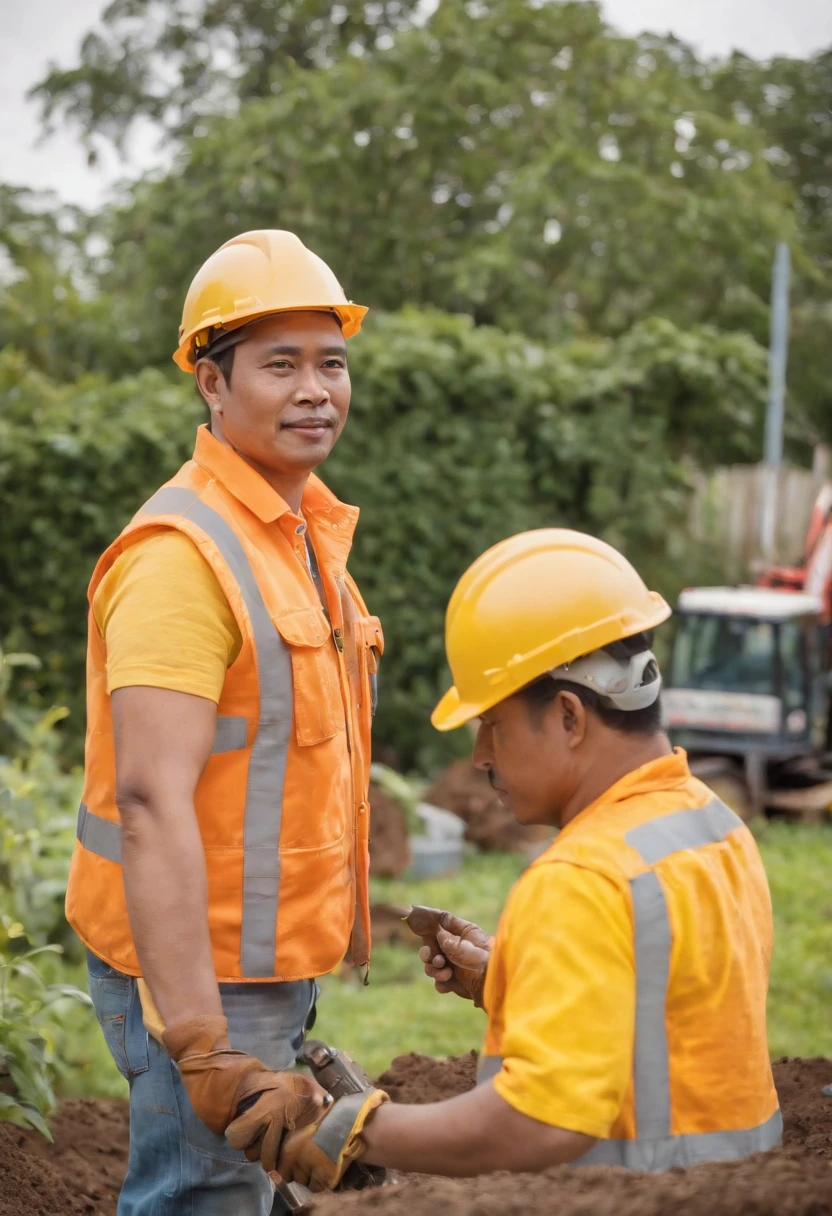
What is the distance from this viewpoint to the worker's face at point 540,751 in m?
2.00

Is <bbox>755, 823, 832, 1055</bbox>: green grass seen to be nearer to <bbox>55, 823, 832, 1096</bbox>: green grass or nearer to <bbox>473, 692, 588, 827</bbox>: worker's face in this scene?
<bbox>55, 823, 832, 1096</bbox>: green grass

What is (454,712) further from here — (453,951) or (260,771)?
(453,951)

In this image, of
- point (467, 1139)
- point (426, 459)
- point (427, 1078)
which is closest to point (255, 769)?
point (467, 1139)

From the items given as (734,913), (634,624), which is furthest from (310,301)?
(734,913)

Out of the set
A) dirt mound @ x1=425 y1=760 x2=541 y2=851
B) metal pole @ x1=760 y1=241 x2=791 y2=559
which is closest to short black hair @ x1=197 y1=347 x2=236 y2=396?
dirt mound @ x1=425 y1=760 x2=541 y2=851

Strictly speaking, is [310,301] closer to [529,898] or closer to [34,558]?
[529,898]

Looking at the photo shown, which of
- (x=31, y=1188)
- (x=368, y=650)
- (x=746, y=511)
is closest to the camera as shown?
(x=368, y=650)

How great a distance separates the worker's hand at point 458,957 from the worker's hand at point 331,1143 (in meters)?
0.49

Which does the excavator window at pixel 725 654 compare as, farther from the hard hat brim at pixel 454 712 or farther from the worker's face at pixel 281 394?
the hard hat brim at pixel 454 712

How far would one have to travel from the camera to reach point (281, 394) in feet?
8.71

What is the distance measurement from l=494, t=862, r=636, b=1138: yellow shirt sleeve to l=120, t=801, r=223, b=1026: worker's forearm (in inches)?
Result: 28.5

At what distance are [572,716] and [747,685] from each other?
730 centimetres

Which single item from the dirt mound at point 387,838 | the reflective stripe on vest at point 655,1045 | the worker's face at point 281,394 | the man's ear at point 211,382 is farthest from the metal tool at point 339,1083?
the dirt mound at point 387,838

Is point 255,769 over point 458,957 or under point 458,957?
over
